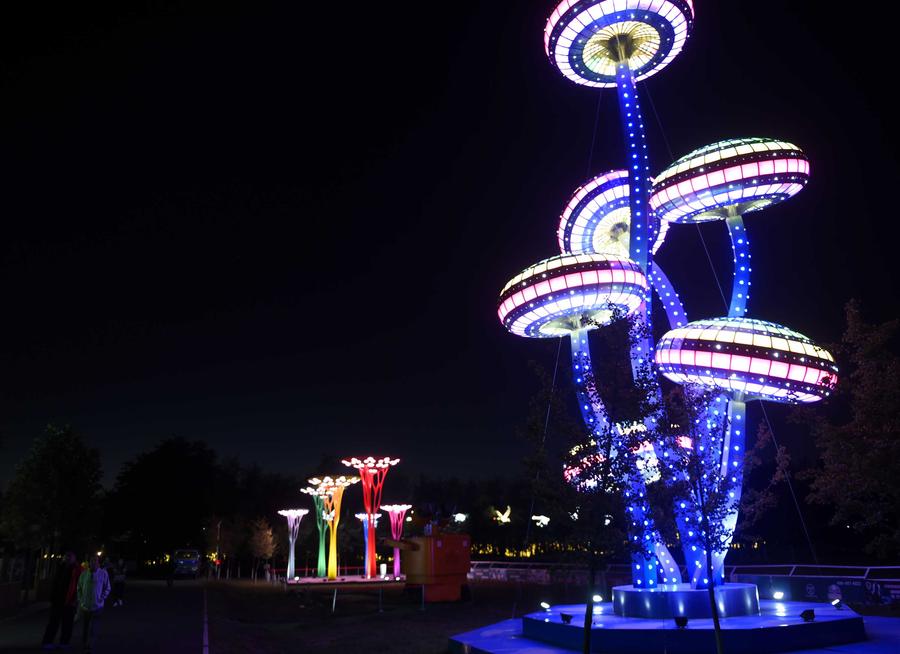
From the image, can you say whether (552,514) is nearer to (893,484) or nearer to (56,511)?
(893,484)

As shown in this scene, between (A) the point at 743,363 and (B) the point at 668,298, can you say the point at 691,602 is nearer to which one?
(A) the point at 743,363

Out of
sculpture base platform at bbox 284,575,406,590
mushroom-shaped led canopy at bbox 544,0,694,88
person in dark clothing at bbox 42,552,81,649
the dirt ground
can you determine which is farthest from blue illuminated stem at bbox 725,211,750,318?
sculpture base platform at bbox 284,575,406,590

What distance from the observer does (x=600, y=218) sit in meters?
27.3

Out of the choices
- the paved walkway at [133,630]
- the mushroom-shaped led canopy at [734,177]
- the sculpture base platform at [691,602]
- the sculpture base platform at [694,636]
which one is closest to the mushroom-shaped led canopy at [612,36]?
the mushroom-shaped led canopy at [734,177]

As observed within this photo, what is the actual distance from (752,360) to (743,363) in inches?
9.9

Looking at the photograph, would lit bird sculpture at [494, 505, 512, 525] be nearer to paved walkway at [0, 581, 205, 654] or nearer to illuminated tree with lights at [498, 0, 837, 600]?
paved walkway at [0, 581, 205, 654]

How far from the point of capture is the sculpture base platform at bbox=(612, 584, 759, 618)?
17.2 meters

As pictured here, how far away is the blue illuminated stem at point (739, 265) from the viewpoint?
906 inches

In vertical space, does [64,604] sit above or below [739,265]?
below

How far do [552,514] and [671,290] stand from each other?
14.9 m

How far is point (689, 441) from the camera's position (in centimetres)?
1427

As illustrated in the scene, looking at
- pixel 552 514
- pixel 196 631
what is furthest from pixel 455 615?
pixel 552 514

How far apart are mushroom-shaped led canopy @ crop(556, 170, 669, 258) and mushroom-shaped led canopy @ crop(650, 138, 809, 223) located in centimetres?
283

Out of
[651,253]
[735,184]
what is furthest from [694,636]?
[735,184]
